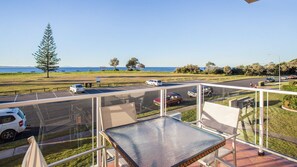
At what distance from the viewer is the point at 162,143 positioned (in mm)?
1187

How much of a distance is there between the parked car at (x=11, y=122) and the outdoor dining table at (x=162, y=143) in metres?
4.98

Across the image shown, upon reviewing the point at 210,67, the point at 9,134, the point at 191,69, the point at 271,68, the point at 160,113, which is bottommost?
the point at 9,134

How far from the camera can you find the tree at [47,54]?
→ 33188mm

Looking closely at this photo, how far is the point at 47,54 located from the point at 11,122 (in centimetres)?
3334

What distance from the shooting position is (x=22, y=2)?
2048cm

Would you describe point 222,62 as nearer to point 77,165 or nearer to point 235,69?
point 235,69

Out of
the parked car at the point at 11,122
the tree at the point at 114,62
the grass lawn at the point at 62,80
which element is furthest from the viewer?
the tree at the point at 114,62

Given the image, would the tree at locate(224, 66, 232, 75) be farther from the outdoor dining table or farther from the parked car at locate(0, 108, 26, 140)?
the outdoor dining table

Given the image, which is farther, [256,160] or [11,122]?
[11,122]

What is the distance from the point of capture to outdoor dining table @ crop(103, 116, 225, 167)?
98 centimetres

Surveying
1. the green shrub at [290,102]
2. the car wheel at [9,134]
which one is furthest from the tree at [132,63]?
the car wheel at [9,134]

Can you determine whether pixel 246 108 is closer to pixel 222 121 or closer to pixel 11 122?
pixel 222 121

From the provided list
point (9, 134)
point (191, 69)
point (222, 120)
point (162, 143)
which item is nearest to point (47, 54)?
point (191, 69)

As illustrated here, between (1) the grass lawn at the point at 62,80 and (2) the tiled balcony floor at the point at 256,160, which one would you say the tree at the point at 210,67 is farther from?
(2) the tiled balcony floor at the point at 256,160
